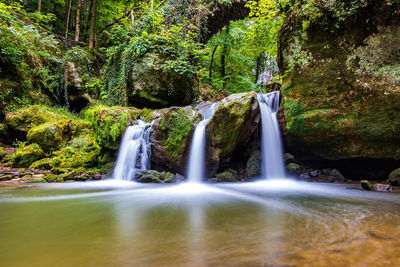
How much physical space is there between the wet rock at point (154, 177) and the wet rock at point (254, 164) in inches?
104

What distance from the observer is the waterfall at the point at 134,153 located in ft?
22.7

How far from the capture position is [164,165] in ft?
22.7

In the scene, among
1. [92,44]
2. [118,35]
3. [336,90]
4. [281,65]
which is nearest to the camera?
[336,90]

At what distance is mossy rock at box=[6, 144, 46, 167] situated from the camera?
7.21 metres

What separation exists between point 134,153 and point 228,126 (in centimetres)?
332

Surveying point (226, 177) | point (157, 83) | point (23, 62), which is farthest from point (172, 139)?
point (23, 62)

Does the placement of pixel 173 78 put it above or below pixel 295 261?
above

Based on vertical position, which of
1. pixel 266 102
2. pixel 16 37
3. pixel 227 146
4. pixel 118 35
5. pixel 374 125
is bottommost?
pixel 227 146

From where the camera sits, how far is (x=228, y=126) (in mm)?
6355

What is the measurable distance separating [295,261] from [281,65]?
7.11m

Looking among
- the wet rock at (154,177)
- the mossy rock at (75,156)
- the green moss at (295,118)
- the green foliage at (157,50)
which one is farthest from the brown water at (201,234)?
the green foliage at (157,50)

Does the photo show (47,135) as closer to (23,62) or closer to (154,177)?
(23,62)

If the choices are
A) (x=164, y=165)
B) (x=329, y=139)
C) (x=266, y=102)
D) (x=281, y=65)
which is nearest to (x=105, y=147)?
(x=164, y=165)

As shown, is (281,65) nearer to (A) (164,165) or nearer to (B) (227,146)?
(B) (227,146)
